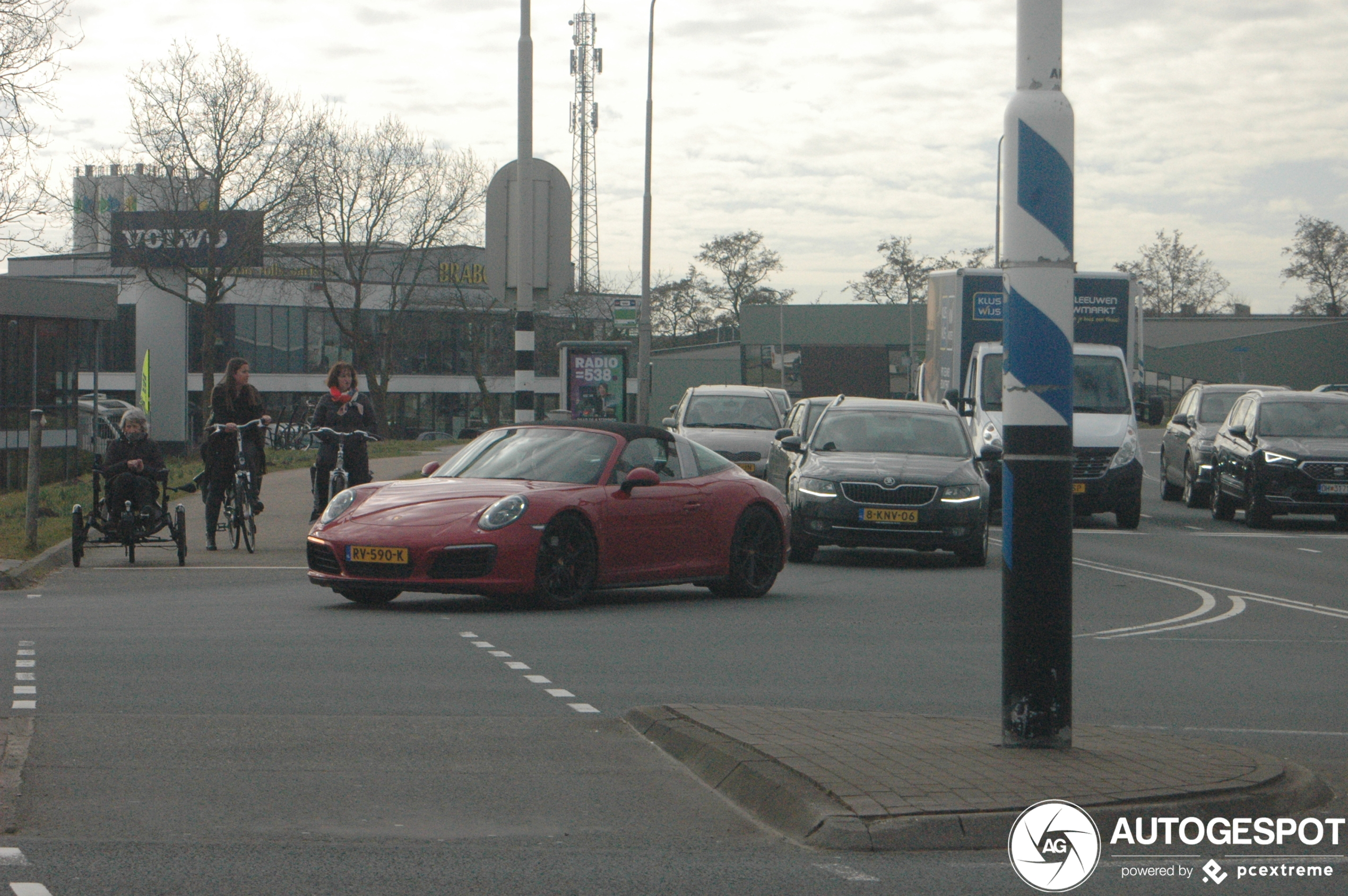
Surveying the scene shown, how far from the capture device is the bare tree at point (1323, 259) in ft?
314

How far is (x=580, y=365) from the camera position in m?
29.6

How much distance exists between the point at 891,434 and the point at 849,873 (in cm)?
1278

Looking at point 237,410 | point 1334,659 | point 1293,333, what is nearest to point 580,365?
point 237,410

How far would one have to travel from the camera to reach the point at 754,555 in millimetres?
13172

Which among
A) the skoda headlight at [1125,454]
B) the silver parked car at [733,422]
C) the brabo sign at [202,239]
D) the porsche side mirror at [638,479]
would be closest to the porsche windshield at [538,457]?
the porsche side mirror at [638,479]

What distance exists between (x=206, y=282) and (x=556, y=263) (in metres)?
29.1

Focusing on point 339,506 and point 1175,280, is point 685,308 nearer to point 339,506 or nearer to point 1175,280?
point 1175,280

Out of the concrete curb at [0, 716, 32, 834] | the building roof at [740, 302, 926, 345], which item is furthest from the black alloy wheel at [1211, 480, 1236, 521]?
the building roof at [740, 302, 926, 345]

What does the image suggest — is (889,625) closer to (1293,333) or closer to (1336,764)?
(1336,764)

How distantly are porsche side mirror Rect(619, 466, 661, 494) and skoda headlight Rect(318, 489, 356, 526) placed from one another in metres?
2.00

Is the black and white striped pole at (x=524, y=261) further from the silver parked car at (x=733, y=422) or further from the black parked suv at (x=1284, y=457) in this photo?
the black parked suv at (x=1284, y=457)

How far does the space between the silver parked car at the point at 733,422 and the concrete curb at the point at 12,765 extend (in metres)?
18.1

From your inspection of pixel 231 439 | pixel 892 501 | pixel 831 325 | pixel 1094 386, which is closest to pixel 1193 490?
pixel 1094 386

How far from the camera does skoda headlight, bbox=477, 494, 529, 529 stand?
11375mm
